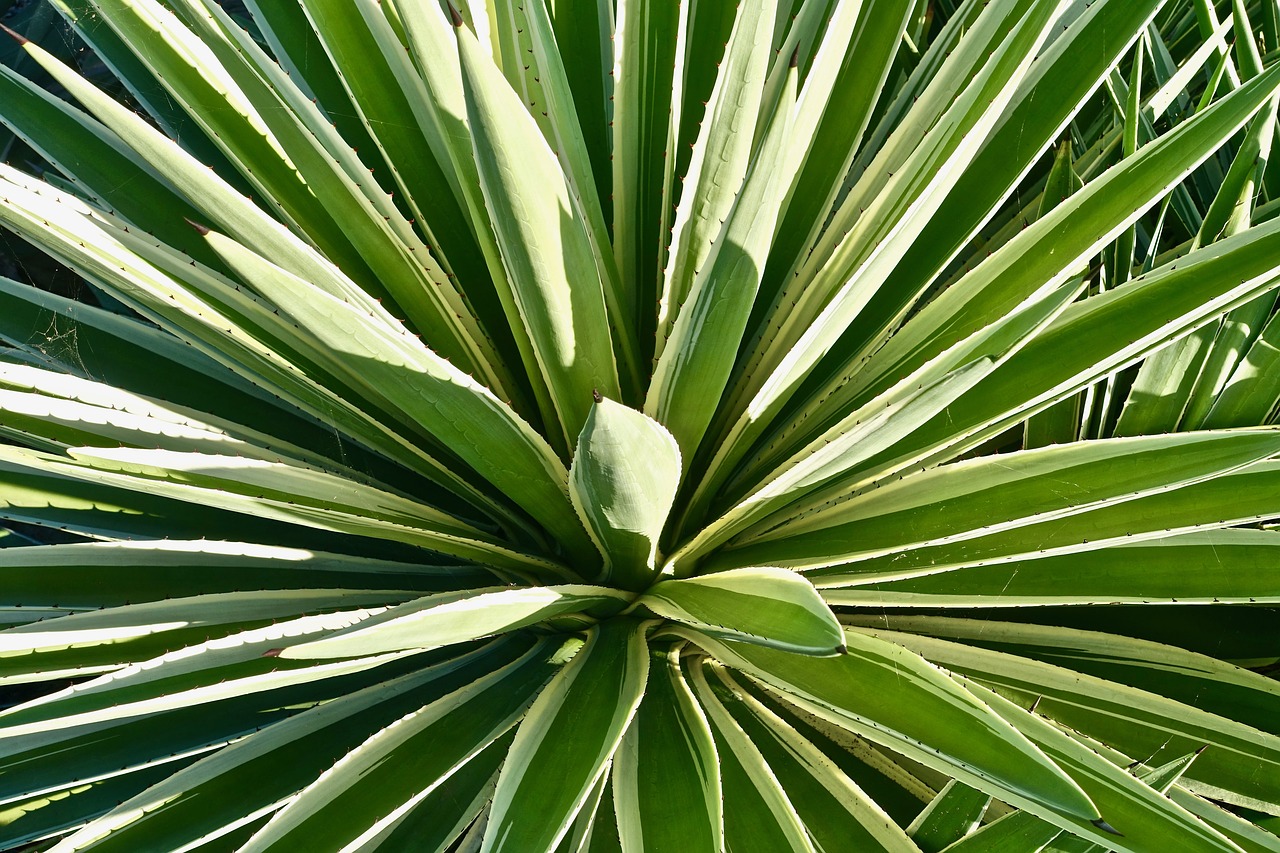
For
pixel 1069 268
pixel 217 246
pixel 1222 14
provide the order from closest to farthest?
1. pixel 217 246
2. pixel 1069 268
3. pixel 1222 14

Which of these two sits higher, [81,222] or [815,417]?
[81,222]

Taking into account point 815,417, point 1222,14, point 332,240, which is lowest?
point 815,417

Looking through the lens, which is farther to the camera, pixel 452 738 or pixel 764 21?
pixel 452 738

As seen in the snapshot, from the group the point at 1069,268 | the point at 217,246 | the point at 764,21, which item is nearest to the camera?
the point at 217,246

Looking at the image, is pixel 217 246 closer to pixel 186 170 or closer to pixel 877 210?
pixel 186 170

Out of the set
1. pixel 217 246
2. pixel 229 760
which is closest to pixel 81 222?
pixel 217 246

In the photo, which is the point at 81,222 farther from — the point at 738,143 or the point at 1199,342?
the point at 1199,342
